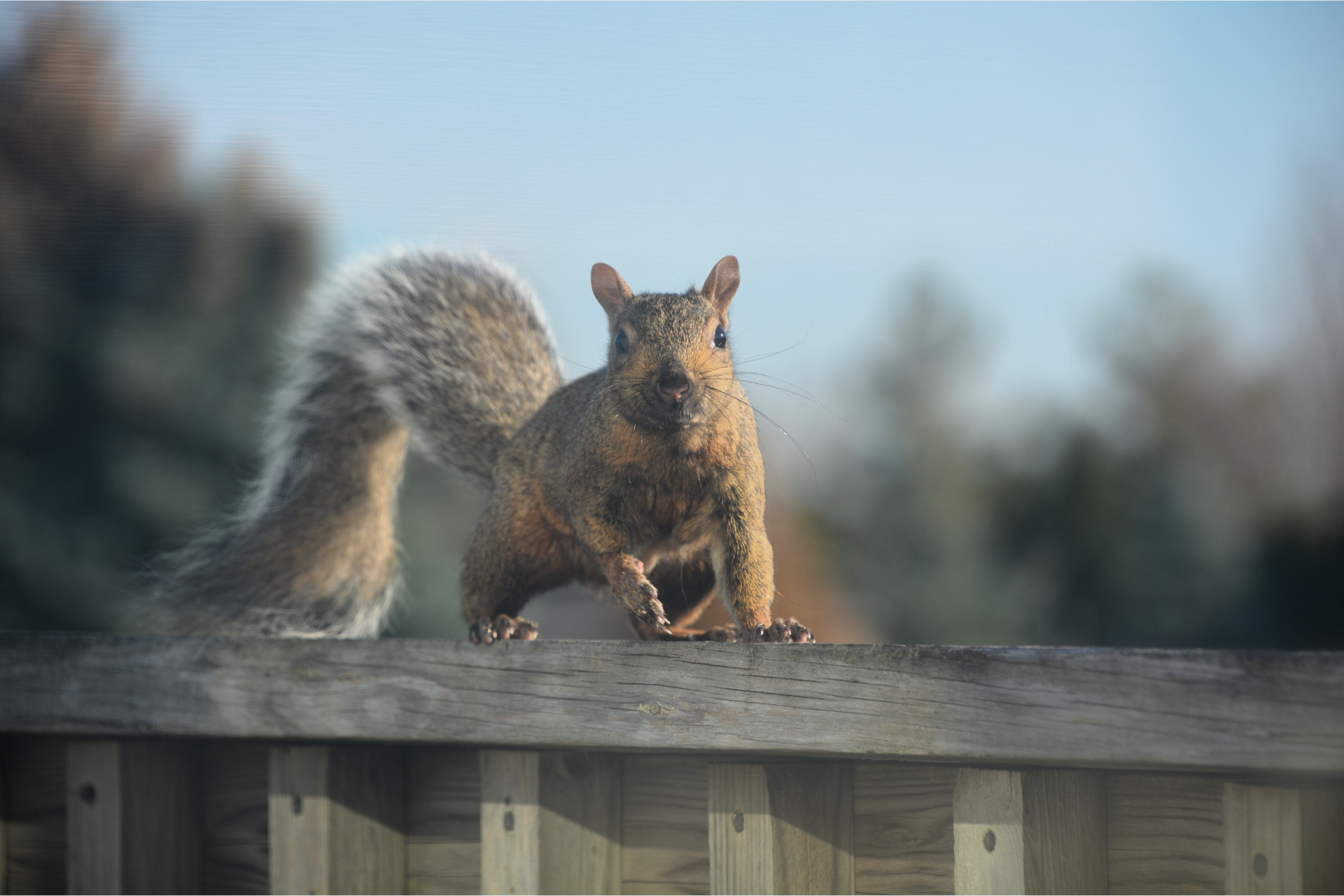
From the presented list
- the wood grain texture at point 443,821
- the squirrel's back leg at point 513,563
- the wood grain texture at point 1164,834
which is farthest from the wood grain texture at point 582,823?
the wood grain texture at point 1164,834

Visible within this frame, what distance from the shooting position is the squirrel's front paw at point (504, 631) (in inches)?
53.8

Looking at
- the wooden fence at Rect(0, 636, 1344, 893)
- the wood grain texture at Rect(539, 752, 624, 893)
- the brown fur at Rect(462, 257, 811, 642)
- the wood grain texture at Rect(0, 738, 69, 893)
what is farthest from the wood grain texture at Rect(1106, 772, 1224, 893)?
the wood grain texture at Rect(0, 738, 69, 893)

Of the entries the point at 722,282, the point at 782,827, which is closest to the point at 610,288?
the point at 722,282

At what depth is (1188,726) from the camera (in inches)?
34.3

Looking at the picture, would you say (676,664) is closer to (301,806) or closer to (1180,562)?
(301,806)

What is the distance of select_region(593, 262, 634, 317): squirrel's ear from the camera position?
5.07 ft

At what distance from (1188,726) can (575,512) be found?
2.60ft

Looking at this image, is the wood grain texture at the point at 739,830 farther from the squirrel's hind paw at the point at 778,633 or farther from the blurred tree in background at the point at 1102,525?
the blurred tree in background at the point at 1102,525

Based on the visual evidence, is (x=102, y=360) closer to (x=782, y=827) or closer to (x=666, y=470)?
(x=666, y=470)

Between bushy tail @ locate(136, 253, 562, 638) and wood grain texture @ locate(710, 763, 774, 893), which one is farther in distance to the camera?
bushy tail @ locate(136, 253, 562, 638)

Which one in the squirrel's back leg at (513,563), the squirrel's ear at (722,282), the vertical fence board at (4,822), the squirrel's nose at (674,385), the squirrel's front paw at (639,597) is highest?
the squirrel's ear at (722,282)

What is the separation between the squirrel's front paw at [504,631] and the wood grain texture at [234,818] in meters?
0.32

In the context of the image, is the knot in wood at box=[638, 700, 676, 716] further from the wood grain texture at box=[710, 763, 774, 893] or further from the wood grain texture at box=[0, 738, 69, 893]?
the wood grain texture at box=[0, 738, 69, 893]

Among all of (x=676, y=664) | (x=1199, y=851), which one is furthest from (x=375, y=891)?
(x=1199, y=851)
